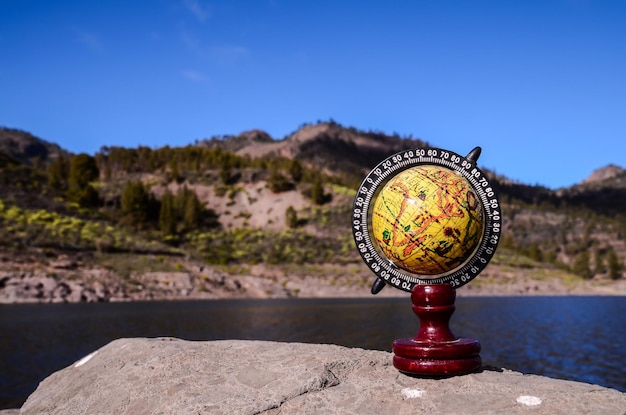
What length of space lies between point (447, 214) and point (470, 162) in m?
0.75

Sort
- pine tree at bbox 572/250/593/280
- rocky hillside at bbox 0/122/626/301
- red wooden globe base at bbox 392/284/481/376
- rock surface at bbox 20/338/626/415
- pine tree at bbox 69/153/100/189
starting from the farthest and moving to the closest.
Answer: pine tree at bbox 572/250/593/280 < pine tree at bbox 69/153/100/189 < rocky hillside at bbox 0/122/626/301 < red wooden globe base at bbox 392/284/481/376 < rock surface at bbox 20/338/626/415

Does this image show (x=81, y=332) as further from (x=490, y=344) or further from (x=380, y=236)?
(x=380, y=236)

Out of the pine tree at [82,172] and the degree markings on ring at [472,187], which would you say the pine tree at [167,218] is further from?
the degree markings on ring at [472,187]

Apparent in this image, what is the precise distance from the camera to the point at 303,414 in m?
5.19

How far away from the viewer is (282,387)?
5672 millimetres

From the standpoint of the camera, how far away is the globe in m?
5.55

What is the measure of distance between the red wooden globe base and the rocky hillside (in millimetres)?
43660

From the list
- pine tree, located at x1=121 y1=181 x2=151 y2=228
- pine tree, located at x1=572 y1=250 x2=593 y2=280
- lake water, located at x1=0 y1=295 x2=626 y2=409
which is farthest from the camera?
pine tree, located at x1=572 y1=250 x2=593 y2=280

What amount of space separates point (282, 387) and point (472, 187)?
268cm

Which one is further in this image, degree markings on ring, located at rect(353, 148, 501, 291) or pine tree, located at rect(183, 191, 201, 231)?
pine tree, located at rect(183, 191, 201, 231)

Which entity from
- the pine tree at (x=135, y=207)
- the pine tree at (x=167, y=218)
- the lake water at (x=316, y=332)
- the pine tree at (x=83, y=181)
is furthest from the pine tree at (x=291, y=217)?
the lake water at (x=316, y=332)

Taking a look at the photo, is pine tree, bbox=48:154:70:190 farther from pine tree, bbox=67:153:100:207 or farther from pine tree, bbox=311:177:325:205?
pine tree, bbox=311:177:325:205

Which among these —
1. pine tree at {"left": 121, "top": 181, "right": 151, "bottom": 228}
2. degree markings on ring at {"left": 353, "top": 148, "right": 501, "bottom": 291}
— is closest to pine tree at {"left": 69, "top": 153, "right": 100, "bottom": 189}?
pine tree at {"left": 121, "top": 181, "right": 151, "bottom": 228}

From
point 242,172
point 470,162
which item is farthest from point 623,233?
point 470,162
